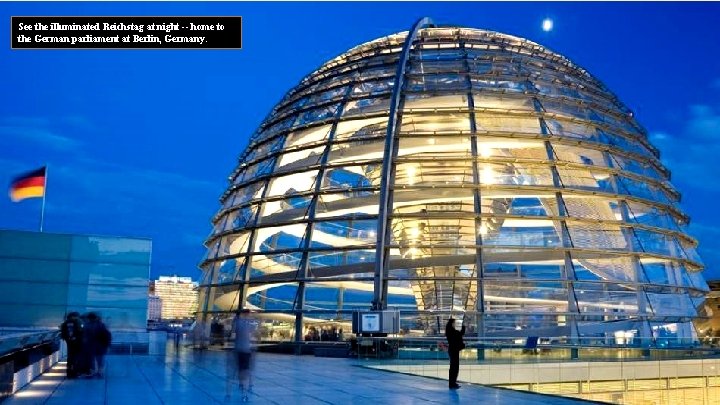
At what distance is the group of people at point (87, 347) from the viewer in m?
17.9

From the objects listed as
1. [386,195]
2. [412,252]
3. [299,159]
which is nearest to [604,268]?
[412,252]

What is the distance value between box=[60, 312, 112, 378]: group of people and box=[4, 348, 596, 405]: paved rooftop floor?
413 mm

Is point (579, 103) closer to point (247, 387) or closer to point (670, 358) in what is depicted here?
point (670, 358)

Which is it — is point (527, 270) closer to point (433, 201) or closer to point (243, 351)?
point (433, 201)

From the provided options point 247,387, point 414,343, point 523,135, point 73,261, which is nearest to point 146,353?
point 73,261

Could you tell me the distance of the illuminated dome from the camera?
28.7 metres

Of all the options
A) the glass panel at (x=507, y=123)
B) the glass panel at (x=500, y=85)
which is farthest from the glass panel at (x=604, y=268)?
the glass panel at (x=500, y=85)

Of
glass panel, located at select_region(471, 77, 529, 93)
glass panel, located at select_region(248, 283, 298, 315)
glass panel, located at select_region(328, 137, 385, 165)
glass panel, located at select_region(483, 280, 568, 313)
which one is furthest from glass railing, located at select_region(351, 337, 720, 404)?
glass panel, located at select_region(471, 77, 529, 93)

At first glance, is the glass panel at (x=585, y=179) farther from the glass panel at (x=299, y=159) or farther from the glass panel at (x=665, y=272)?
the glass panel at (x=299, y=159)

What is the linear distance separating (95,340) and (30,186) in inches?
726

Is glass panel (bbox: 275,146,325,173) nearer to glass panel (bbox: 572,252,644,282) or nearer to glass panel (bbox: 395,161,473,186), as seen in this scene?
glass panel (bbox: 395,161,473,186)

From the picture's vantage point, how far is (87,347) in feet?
59.2

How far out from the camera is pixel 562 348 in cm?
2500

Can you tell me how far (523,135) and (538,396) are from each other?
17718 mm
